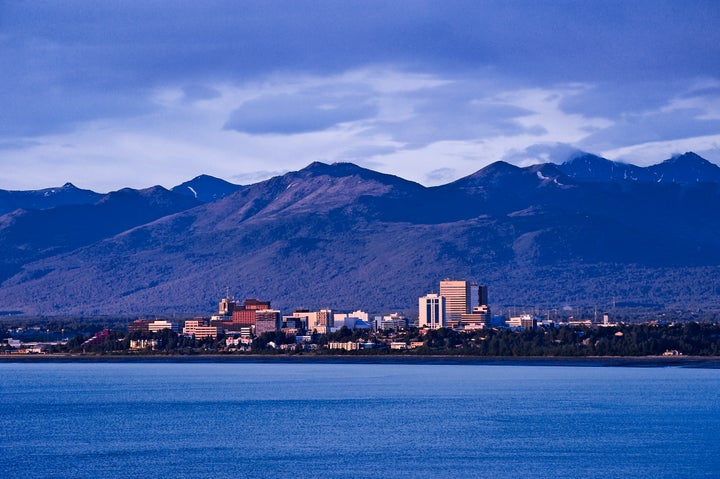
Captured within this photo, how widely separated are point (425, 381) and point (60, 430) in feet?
149

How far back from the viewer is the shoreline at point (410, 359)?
465 feet

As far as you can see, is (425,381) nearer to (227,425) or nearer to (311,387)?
(311,387)

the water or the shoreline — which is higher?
the shoreline

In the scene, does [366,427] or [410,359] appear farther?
[410,359]

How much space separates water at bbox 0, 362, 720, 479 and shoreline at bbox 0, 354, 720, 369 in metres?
22.2

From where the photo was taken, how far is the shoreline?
141625 millimetres

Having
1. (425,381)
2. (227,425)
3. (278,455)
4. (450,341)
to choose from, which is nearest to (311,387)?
(425,381)

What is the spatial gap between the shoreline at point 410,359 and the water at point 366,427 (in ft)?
73.0

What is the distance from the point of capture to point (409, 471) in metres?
56.0

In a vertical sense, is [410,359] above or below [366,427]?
above

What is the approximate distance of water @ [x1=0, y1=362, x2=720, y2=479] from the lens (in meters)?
57.2

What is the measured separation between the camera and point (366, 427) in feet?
235

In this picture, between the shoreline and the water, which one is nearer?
the water

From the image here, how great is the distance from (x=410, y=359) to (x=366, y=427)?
85.6m
